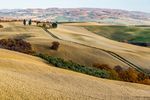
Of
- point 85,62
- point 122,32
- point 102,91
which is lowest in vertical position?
point 122,32

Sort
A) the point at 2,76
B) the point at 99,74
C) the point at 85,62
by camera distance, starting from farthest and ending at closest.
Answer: the point at 85,62 < the point at 99,74 < the point at 2,76

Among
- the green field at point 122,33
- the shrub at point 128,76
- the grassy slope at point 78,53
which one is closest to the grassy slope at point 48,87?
the shrub at point 128,76

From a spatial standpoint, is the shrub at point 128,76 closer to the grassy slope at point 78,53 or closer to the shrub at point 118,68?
the shrub at point 118,68

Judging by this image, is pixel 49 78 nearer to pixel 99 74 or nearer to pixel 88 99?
pixel 88 99

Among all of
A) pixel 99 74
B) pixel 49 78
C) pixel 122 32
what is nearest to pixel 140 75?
pixel 99 74

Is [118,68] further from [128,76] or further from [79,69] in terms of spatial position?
[79,69]

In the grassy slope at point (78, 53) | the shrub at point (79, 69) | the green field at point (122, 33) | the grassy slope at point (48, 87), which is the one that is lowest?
the green field at point (122, 33)

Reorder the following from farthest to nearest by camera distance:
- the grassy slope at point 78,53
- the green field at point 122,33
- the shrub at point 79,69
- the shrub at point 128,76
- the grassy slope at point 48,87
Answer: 1. the green field at point 122,33
2. the grassy slope at point 78,53
3. the shrub at point 128,76
4. the shrub at point 79,69
5. the grassy slope at point 48,87
